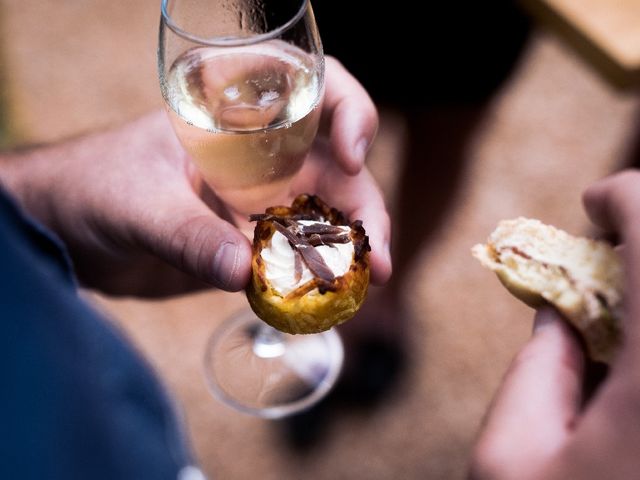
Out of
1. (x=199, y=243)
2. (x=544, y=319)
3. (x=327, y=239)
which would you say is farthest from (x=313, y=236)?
(x=544, y=319)

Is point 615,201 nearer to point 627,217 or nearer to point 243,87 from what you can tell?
point 627,217

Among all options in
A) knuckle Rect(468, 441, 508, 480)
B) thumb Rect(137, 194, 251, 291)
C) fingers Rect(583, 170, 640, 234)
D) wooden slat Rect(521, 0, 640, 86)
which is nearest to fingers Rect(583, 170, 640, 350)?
fingers Rect(583, 170, 640, 234)

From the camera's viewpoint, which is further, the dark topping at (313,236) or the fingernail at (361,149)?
the fingernail at (361,149)

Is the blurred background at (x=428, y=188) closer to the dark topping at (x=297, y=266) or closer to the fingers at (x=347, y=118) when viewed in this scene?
the fingers at (x=347, y=118)

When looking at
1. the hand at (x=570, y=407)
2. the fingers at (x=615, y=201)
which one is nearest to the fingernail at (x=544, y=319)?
the hand at (x=570, y=407)

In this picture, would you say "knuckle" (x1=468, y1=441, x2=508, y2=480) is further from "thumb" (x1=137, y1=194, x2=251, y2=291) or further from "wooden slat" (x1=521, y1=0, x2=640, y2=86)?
"wooden slat" (x1=521, y1=0, x2=640, y2=86)

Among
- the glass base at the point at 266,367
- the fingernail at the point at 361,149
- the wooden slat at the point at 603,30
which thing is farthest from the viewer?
the wooden slat at the point at 603,30

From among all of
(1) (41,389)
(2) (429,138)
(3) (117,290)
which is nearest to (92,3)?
(2) (429,138)
